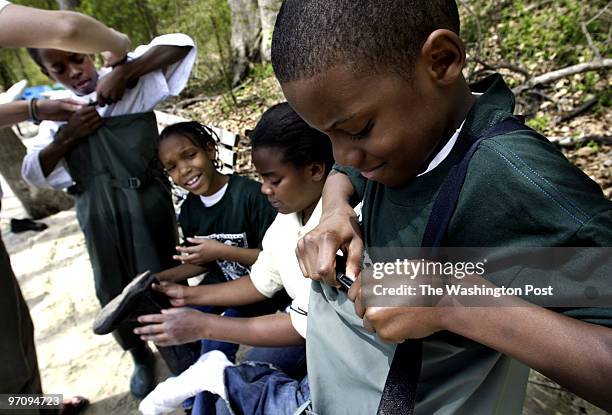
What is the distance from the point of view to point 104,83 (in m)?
2.02

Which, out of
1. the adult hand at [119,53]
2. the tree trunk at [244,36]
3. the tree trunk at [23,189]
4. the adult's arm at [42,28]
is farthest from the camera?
the tree trunk at [244,36]

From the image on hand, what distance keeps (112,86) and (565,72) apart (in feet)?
12.0

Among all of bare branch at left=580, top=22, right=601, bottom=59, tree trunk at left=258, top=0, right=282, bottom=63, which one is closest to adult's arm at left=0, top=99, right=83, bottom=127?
bare branch at left=580, top=22, right=601, bottom=59

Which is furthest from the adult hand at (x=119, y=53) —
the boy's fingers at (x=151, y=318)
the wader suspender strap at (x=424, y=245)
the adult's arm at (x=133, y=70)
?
the wader suspender strap at (x=424, y=245)

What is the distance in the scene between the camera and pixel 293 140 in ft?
5.40

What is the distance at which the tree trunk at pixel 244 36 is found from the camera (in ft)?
22.0

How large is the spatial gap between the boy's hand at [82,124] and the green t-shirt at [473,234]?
1.54 meters

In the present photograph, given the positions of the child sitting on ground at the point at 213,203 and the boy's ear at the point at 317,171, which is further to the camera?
the child sitting on ground at the point at 213,203

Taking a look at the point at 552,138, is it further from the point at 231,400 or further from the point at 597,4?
the point at 231,400

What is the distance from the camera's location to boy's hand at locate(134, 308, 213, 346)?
1.56m

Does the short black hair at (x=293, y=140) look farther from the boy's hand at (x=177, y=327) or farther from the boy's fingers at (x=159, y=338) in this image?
the boy's fingers at (x=159, y=338)

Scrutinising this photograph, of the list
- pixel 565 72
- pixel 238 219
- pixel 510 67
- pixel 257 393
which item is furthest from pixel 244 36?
pixel 257 393

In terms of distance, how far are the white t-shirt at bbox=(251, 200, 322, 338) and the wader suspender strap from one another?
0.54 m

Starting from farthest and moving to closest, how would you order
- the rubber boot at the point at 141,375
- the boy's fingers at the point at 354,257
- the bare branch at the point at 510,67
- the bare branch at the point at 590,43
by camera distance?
the bare branch at the point at 510,67 → the bare branch at the point at 590,43 → the rubber boot at the point at 141,375 → the boy's fingers at the point at 354,257
